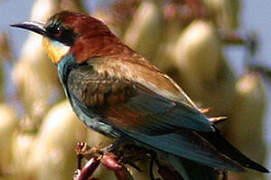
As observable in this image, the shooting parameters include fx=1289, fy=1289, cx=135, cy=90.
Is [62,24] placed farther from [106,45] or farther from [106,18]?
[106,18]

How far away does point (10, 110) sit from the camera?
4270 mm

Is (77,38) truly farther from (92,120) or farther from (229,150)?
(229,150)

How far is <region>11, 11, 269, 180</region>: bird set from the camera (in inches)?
123

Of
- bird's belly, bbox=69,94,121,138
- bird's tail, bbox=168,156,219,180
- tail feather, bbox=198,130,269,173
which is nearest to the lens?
tail feather, bbox=198,130,269,173

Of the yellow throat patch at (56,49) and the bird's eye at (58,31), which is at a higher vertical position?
the bird's eye at (58,31)

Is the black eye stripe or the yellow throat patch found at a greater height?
the black eye stripe

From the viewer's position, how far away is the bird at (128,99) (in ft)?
10.3

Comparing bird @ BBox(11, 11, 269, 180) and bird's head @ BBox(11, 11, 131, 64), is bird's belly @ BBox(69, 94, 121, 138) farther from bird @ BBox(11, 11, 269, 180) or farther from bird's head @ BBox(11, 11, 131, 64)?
bird's head @ BBox(11, 11, 131, 64)

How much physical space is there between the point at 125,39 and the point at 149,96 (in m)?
0.85

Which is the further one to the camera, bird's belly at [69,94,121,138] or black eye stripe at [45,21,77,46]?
black eye stripe at [45,21,77,46]

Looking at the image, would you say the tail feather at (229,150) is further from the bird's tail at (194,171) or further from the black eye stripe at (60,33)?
the black eye stripe at (60,33)

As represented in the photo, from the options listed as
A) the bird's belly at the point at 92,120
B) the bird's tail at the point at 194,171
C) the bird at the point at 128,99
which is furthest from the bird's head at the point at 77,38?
the bird's tail at the point at 194,171

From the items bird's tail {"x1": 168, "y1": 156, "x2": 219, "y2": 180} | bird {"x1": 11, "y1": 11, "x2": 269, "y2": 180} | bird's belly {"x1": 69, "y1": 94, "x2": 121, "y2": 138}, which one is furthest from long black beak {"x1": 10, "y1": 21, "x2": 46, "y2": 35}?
bird's tail {"x1": 168, "y1": 156, "x2": 219, "y2": 180}

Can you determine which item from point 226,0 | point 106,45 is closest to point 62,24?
point 106,45
